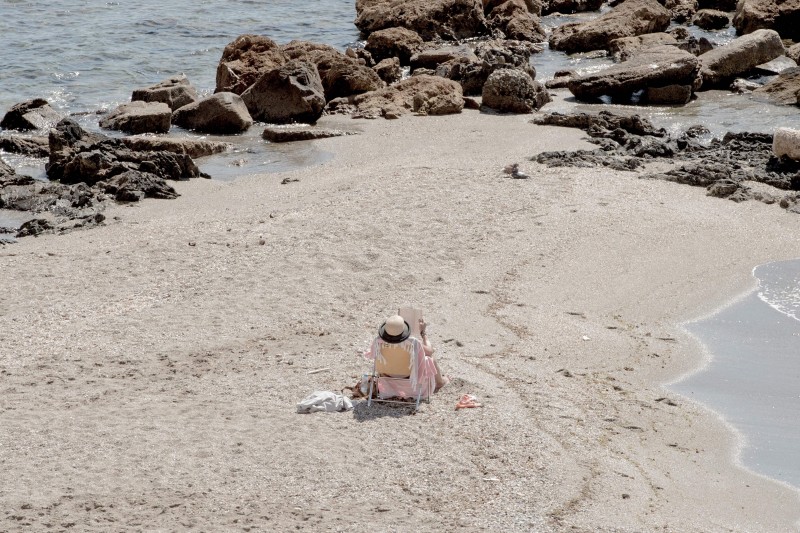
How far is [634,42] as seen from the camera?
93.0ft

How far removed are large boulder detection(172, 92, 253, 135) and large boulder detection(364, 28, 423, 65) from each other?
708 centimetres

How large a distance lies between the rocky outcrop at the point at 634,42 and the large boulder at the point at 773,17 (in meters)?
2.99

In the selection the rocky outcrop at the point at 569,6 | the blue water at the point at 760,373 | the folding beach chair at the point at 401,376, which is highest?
the rocky outcrop at the point at 569,6

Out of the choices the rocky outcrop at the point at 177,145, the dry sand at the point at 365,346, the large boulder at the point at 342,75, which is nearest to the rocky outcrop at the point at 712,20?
the large boulder at the point at 342,75

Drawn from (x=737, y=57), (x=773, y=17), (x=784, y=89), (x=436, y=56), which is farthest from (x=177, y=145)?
(x=773, y=17)

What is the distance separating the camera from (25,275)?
12461 millimetres

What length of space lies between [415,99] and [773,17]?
43.5 feet

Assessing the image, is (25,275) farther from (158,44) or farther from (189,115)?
(158,44)

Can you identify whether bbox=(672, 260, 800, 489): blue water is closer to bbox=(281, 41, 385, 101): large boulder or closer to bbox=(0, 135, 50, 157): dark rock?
bbox=(281, 41, 385, 101): large boulder

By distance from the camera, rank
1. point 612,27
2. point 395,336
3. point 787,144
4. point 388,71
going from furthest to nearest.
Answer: point 612,27 < point 388,71 < point 787,144 < point 395,336

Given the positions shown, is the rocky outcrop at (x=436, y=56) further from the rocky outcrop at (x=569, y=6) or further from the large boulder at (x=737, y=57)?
the rocky outcrop at (x=569, y=6)

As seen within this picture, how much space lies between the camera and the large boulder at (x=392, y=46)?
27547 mm

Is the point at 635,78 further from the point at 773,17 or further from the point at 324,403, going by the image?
the point at 324,403

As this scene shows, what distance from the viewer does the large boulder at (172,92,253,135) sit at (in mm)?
20875
